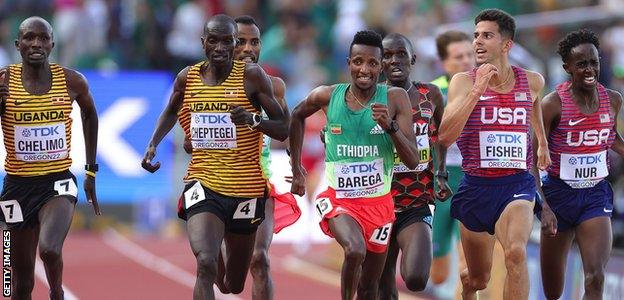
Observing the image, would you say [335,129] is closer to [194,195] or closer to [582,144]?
[194,195]

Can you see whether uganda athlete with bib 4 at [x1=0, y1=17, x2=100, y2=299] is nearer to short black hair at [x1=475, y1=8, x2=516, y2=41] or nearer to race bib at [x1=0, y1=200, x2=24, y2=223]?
race bib at [x1=0, y1=200, x2=24, y2=223]

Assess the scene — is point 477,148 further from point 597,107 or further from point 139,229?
point 139,229

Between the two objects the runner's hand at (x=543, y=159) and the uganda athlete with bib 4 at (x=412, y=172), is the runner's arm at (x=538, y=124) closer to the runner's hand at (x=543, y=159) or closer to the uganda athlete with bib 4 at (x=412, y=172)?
the runner's hand at (x=543, y=159)

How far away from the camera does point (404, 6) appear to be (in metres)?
25.2

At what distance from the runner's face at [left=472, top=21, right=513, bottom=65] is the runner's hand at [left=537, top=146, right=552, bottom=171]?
30.5 inches

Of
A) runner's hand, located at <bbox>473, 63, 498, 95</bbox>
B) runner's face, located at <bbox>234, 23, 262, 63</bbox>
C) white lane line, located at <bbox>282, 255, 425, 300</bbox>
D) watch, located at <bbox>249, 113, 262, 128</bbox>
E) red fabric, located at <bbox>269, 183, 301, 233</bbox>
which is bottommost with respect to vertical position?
white lane line, located at <bbox>282, 255, 425, 300</bbox>

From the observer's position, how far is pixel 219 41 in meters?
10.5

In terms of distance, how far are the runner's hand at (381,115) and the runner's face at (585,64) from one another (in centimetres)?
182

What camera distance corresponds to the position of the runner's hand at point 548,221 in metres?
10.6

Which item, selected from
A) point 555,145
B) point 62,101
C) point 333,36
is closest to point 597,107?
point 555,145

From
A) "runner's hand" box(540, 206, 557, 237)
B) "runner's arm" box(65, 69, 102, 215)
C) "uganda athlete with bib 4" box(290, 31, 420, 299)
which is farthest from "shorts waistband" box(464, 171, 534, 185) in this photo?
"runner's arm" box(65, 69, 102, 215)

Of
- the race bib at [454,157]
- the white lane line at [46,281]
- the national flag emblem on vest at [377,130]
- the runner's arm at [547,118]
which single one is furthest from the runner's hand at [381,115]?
the white lane line at [46,281]

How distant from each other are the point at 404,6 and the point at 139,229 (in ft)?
19.7

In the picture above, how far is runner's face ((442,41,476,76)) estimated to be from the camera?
518 inches
